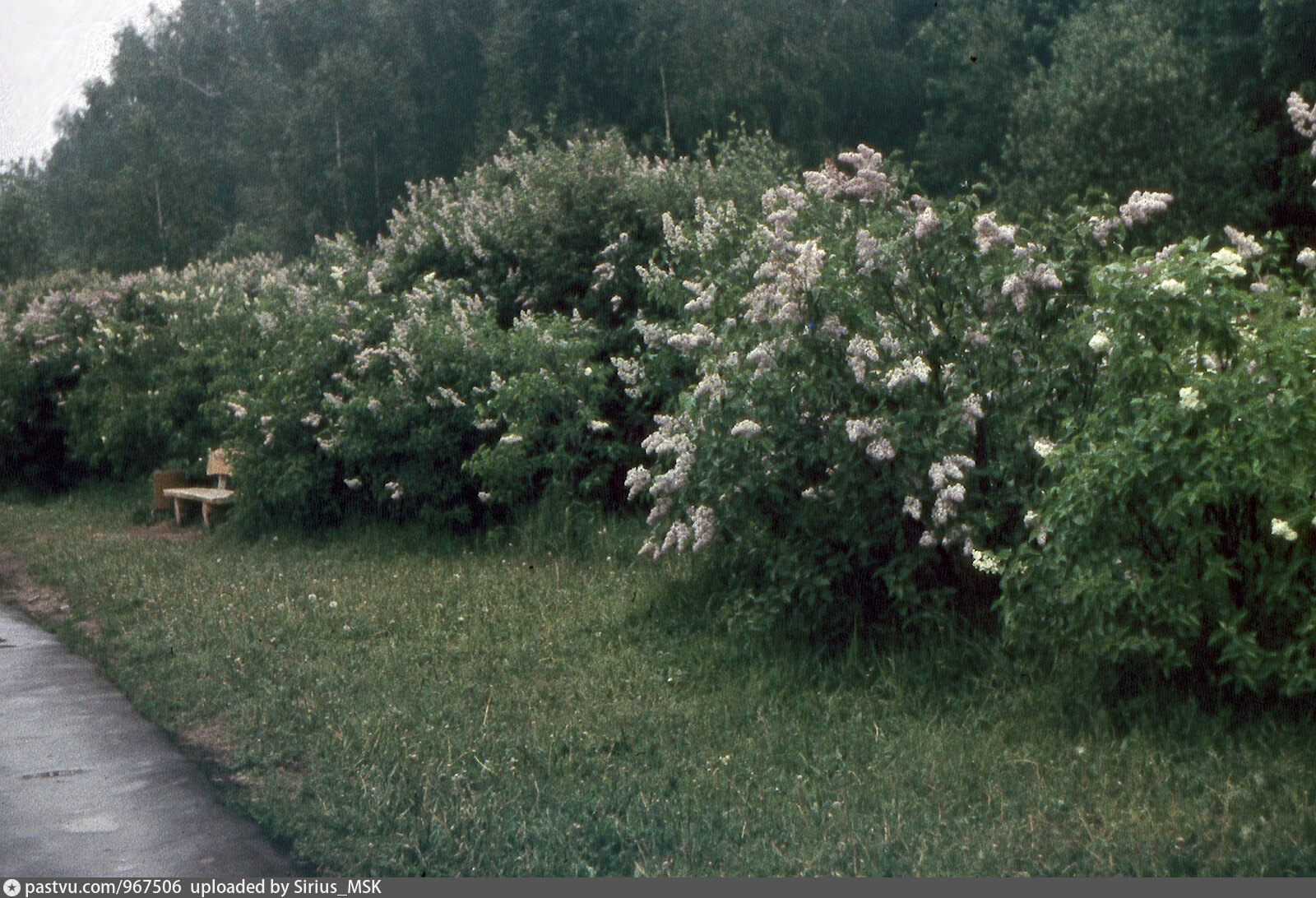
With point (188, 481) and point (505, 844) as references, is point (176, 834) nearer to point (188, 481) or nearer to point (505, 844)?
point (505, 844)

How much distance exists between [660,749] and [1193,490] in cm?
257

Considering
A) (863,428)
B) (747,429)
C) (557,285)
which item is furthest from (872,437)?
(557,285)

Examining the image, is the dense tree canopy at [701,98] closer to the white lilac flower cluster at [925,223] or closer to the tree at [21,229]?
the tree at [21,229]

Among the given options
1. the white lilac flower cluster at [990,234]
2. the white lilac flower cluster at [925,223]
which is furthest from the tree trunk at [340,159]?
the white lilac flower cluster at [990,234]

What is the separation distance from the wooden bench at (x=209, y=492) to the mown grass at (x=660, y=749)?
5.77 meters

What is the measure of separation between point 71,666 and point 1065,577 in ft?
21.0

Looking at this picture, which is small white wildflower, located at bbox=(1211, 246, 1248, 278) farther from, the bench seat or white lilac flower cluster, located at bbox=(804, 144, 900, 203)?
the bench seat

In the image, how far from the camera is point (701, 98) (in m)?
37.8

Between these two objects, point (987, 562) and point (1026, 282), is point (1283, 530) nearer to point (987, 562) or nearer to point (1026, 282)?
point (987, 562)

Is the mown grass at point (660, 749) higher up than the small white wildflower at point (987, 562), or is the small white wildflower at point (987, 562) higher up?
the small white wildflower at point (987, 562)

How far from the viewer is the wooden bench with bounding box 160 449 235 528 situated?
51.6 feet

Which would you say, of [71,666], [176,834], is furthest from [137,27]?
[176,834]

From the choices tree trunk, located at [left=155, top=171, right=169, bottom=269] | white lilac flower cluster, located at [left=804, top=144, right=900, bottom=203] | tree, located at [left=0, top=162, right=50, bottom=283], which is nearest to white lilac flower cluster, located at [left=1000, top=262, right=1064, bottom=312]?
white lilac flower cluster, located at [left=804, top=144, right=900, bottom=203]

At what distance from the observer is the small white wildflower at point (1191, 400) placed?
18.3ft
